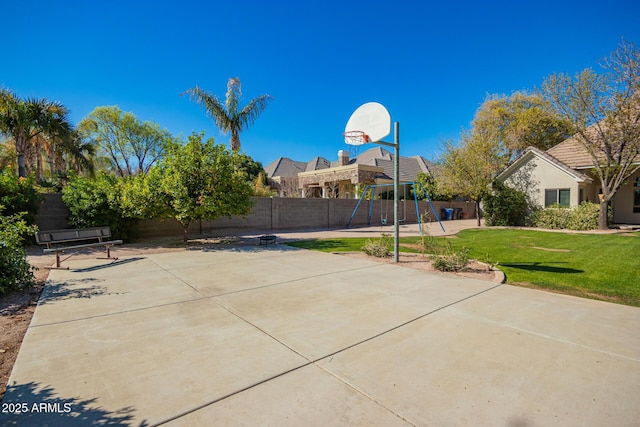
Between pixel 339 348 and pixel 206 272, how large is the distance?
4718 millimetres

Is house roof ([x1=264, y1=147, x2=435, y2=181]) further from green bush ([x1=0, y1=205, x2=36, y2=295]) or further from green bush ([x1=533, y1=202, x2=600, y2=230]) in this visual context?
green bush ([x1=0, y1=205, x2=36, y2=295])

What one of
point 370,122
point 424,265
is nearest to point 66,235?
point 370,122

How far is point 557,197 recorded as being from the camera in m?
19.0

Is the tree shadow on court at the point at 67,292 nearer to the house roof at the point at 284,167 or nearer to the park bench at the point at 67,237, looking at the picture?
the park bench at the point at 67,237

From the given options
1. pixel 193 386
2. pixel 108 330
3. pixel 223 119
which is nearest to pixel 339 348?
pixel 193 386

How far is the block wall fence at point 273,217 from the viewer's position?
1218 cm

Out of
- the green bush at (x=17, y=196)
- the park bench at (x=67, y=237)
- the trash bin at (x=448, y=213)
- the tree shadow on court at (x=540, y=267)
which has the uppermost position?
the green bush at (x=17, y=196)

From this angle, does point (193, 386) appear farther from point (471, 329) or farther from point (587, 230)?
point (587, 230)

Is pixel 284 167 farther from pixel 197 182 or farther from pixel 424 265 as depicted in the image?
pixel 424 265

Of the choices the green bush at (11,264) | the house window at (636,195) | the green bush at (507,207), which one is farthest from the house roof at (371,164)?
the green bush at (11,264)

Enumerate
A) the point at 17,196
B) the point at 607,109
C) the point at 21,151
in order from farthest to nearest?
1. the point at 21,151
2. the point at 607,109
3. the point at 17,196

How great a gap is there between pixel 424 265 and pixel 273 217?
11932mm

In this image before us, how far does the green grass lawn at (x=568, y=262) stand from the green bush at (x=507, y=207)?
23.5 ft

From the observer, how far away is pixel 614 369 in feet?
9.90
